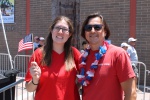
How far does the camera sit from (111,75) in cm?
230

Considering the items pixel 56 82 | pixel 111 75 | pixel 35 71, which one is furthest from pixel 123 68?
pixel 35 71

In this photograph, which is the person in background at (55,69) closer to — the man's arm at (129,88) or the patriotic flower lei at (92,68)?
the patriotic flower lei at (92,68)

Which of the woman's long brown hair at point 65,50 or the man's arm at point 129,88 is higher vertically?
the woman's long brown hair at point 65,50

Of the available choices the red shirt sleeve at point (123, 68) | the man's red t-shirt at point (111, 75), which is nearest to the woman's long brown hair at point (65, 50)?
the man's red t-shirt at point (111, 75)

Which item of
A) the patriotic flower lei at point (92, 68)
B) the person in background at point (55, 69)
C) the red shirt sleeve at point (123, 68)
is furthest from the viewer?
the person in background at point (55, 69)

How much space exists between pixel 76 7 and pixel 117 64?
157cm

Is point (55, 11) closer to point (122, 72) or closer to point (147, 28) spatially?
point (122, 72)

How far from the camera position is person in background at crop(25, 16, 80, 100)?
254 centimetres

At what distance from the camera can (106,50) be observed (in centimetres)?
241

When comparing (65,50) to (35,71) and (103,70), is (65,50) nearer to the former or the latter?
(35,71)

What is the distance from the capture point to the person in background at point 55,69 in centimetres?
254

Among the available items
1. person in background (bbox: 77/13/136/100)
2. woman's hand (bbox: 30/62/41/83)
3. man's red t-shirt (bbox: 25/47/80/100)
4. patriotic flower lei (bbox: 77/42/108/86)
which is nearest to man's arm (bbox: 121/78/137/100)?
person in background (bbox: 77/13/136/100)

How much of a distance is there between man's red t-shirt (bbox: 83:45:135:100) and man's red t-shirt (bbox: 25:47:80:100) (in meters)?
0.28

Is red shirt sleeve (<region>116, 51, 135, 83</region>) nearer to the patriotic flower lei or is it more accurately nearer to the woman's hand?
the patriotic flower lei
